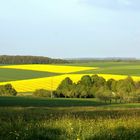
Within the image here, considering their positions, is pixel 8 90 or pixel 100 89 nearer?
pixel 8 90

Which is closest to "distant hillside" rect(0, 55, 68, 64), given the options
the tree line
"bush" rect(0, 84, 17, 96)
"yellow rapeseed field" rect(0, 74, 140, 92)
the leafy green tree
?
"yellow rapeseed field" rect(0, 74, 140, 92)

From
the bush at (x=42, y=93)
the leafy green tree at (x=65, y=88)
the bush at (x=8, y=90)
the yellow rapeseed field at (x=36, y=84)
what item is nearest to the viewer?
the bush at (x=8, y=90)

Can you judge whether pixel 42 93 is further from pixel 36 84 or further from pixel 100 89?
pixel 100 89

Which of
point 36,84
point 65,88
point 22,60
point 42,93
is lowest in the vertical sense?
point 42,93

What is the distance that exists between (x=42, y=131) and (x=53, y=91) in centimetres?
6204

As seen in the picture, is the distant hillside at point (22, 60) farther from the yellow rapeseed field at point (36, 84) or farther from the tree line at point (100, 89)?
the tree line at point (100, 89)

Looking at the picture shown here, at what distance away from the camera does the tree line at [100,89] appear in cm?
6251

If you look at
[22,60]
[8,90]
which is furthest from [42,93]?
[22,60]

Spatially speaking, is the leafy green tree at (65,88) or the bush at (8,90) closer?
the bush at (8,90)

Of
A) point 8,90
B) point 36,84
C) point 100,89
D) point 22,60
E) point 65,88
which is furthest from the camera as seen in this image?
point 22,60

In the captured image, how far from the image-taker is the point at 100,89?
215 feet

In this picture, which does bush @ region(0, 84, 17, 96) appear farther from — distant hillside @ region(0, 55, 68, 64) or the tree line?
distant hillside @ region(0, 55, 68, 64)

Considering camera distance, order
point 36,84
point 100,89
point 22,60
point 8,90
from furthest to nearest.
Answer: point 22,60 → point 36,84 → point 100,89 → point 8,90

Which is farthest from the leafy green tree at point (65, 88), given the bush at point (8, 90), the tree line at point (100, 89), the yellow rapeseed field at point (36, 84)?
the bush at point (8, 90)
